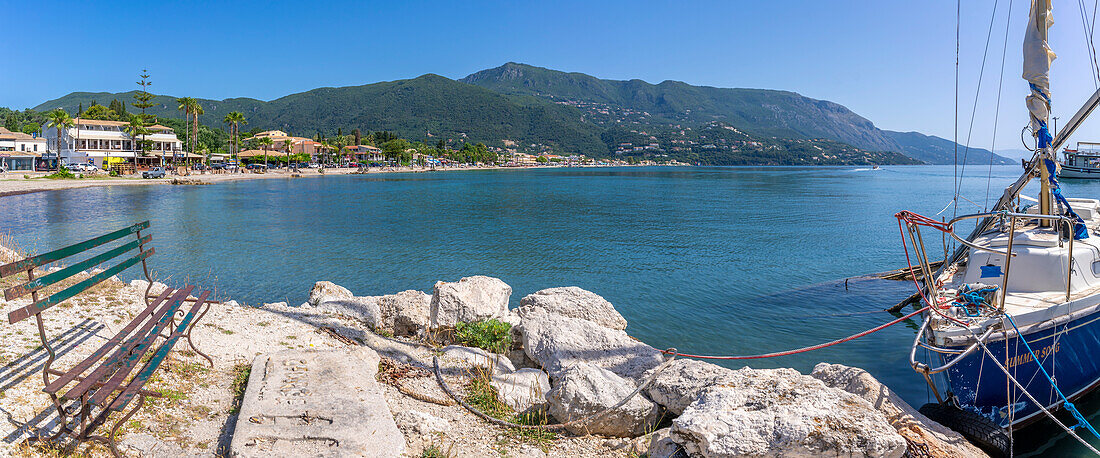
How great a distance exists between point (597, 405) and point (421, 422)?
1.84 m

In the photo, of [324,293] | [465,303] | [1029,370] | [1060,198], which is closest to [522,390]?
[465,303]

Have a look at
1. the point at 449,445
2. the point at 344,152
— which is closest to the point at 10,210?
the point at 449,445

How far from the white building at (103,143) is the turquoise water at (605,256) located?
140 ft

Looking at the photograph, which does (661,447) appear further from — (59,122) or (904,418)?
(59,122)

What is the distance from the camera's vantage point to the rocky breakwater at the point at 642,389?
487 cm

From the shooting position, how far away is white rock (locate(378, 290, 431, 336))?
935 centimetres

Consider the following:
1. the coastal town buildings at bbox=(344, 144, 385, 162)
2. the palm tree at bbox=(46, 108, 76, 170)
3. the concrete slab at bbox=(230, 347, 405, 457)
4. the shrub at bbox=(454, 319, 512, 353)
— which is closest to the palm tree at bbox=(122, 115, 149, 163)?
the palm tree at bbox=(46, 108, 76, 170)

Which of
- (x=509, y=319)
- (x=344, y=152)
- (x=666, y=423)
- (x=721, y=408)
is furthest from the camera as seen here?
(x=344, y=152)

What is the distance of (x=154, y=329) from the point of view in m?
5.79

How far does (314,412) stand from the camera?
498cm

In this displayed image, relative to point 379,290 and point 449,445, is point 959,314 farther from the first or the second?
point 379,290

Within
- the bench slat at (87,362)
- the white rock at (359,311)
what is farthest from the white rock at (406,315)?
the bench slat at (87,362)

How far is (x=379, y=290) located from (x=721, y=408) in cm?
1397

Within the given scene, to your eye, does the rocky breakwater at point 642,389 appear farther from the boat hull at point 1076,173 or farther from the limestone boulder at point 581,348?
the boat hull at point 1076,173
